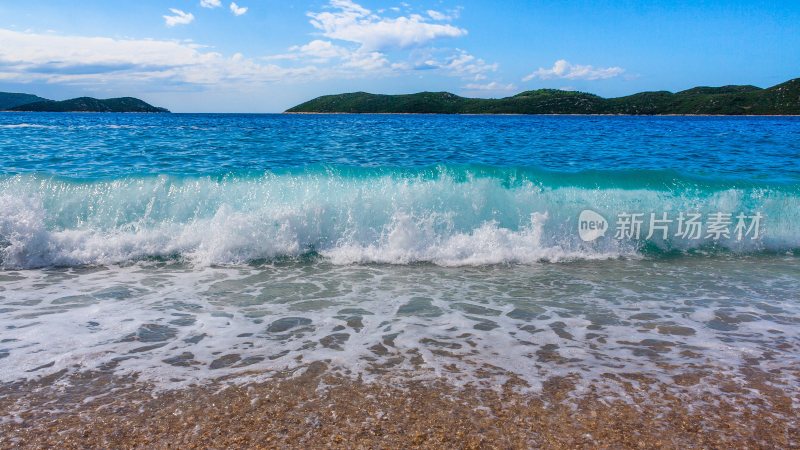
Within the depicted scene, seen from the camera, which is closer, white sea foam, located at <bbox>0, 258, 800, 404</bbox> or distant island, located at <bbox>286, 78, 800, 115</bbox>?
white sea foam, located at <bbox>0, 258, 800, 404</bbox>

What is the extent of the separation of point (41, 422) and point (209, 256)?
5.66 metres

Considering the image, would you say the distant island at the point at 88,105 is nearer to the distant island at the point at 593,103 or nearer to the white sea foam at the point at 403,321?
the distant island at the point at 593,103

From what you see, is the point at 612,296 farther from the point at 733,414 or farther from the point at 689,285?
the point at 733,414

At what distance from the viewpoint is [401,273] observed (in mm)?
8539

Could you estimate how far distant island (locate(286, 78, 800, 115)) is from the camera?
10044 cm

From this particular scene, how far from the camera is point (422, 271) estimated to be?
8.70 meters

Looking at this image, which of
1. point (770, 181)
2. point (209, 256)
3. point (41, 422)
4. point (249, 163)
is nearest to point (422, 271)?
point (209, 256)

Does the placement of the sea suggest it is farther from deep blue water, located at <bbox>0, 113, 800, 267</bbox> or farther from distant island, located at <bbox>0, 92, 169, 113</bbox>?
distant island, located at <bbox>0, 92, 169, 113</bbox>

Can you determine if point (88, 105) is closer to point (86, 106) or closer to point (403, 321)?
point (86, 106)

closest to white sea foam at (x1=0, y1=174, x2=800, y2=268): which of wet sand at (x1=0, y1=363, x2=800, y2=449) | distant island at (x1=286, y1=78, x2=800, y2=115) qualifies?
wet sand at (x1=0, y1=363, x2=800, y2=449)
